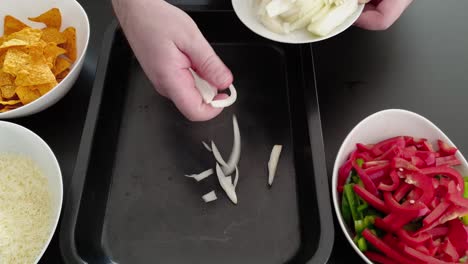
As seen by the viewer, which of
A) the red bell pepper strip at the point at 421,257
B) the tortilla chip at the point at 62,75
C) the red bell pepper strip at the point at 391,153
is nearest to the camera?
the red bell pepper strip at the point at 421,257

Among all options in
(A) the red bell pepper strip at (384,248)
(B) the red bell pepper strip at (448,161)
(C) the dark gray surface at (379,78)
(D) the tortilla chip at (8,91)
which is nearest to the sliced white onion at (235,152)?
(C) the dark gray surface at (379,78)

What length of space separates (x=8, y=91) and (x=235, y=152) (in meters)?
0.57

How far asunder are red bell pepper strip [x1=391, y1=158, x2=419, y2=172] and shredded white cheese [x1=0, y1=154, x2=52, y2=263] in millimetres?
693

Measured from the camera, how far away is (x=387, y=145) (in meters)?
0.88

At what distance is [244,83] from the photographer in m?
1.09

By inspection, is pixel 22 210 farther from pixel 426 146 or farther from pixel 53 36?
pixel 426 146

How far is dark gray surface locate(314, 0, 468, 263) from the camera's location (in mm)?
1026

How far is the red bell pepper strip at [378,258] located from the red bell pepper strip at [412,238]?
0.05 meters

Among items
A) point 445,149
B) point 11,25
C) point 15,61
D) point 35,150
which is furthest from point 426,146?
point 11,25

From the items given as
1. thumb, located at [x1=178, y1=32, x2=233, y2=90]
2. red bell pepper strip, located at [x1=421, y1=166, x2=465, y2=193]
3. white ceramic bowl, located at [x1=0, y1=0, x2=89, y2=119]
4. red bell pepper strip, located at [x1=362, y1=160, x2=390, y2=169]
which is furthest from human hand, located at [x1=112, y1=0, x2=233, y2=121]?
red bell pepper strip, located at [x1=421, y1=166, x2=465, y2=193]

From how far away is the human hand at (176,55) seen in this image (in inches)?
33.7

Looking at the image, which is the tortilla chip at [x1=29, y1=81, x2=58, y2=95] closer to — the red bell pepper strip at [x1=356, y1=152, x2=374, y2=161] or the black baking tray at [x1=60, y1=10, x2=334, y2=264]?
the black baking tray at [x1=60, y1=10, x2=334, y2=264]

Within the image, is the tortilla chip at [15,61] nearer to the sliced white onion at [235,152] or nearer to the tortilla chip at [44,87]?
the tortilla chip at [44,87]

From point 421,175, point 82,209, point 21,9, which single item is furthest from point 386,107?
point 21,9
